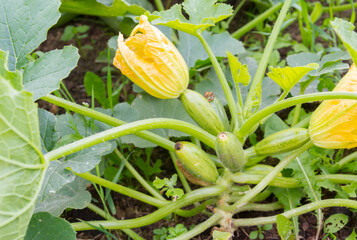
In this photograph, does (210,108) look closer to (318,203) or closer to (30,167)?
(318,203)

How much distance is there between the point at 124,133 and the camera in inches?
48.5

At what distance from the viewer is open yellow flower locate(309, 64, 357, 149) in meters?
1.32

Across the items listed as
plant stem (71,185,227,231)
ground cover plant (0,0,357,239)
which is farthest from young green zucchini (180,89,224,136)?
plant stem (71,185,227,231)

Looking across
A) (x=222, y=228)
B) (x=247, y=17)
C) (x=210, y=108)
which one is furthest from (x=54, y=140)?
(x=247, y=17)

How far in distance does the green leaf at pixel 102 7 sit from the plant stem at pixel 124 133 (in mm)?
757

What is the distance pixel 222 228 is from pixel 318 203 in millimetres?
354

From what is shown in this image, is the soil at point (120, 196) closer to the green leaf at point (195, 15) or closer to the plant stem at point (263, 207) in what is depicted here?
the plant stem at point (263, 207)

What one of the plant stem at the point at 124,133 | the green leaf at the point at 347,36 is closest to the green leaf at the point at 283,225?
the plant stem at the point at 124,133

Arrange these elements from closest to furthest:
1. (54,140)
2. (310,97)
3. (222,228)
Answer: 1. (310,97)
2. (54,140)
3. (222,228)

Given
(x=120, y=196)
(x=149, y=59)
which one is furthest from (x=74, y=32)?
(x=149, y=59)

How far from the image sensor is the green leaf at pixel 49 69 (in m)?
1.25

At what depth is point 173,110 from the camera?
1808 millimetres

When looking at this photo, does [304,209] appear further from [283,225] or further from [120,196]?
[120,196]

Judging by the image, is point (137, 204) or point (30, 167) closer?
point (30, 167)
